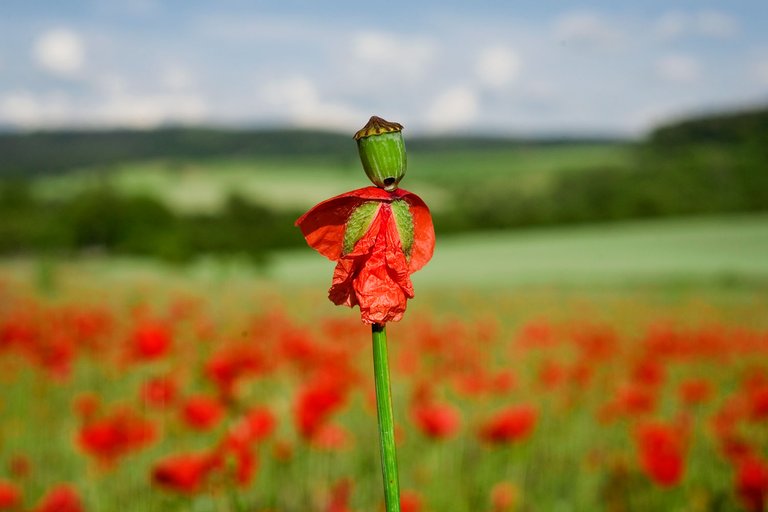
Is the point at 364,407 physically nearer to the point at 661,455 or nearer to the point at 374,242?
the point at 661,455

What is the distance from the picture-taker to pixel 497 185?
156 ft

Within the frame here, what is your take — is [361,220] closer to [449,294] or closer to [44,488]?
[44,488]

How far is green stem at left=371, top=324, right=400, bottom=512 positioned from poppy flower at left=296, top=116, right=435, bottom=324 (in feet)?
0.13

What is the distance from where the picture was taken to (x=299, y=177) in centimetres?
5175

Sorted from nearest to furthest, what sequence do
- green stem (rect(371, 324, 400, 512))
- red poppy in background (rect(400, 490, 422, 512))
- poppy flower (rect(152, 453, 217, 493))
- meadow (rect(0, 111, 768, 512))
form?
green stem (rect(371, 324, 400, 512)) < poppy flower (rect(152, 453, 217, 493)) < red poppy in background (rect(400, 490, 422, 512)) < meadow (rect(0, 111, 768, 512))

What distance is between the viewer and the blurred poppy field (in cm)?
190

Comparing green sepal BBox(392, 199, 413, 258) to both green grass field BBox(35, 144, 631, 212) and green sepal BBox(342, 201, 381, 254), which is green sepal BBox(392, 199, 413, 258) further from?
green grass field BBox(35, 144, 631, 212)

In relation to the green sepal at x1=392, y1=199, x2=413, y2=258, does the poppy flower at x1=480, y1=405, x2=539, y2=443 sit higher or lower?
lower

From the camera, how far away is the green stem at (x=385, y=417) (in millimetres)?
439

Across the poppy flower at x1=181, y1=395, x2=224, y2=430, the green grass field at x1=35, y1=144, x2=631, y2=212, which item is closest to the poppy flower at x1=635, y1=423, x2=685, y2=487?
the poppy flower at x1=181, y1=395, x2=224, y2=430

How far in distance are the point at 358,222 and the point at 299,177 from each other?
51.9 m

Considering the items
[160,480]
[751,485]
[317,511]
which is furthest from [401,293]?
[751,485]

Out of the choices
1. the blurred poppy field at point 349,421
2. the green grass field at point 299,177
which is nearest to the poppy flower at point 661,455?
the blurred poppy field at point 349,421

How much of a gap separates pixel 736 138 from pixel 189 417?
57797 millimetres
